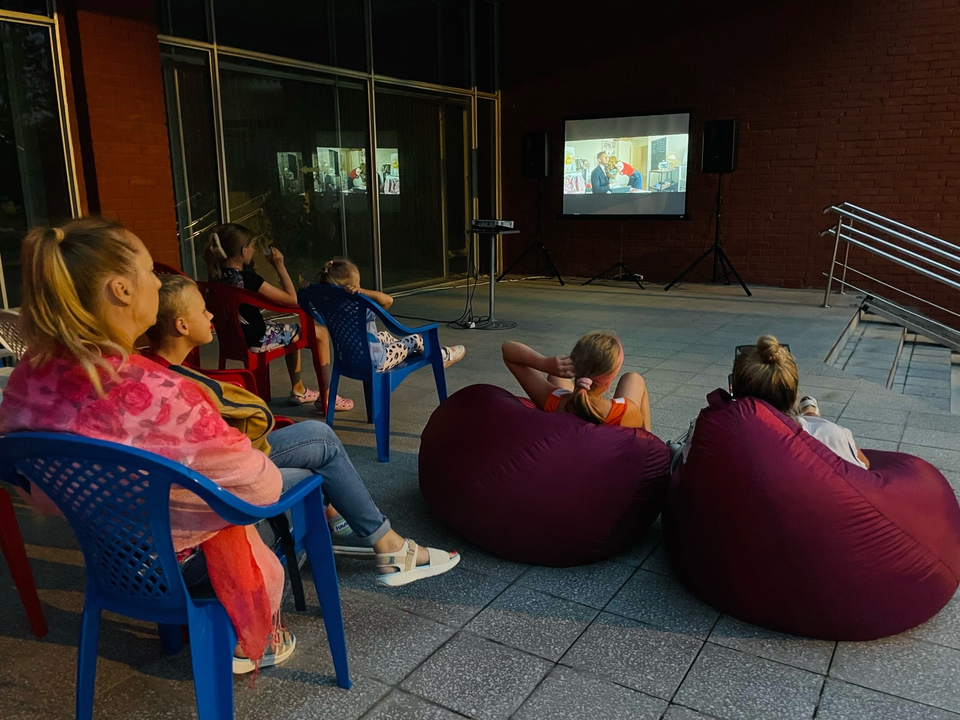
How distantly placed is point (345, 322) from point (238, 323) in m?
0.68

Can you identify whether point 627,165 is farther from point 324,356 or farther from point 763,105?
point 324,356

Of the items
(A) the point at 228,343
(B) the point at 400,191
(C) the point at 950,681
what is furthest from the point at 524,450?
(B) the point at 400,191

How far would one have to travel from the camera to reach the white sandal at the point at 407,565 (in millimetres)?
2018

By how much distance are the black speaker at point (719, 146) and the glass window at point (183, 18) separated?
5308 millimetres

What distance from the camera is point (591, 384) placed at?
2207mm

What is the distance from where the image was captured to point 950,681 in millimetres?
1691

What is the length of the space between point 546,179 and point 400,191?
7.77 feet

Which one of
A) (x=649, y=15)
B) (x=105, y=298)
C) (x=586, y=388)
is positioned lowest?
(x=586, y=388)

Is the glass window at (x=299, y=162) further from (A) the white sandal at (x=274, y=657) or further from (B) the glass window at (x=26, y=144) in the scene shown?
(A) the white sandal at (x=274, y=657)

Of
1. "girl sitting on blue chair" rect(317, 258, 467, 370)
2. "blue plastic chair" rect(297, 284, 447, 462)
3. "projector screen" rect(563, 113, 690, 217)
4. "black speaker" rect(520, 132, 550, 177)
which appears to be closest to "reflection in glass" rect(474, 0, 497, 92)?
"black speaker" rect(520, 132, 550, 177)

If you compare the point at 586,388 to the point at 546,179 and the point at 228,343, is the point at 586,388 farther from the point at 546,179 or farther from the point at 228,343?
the point at 546,179

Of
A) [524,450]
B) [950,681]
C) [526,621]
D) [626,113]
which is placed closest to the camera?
[950,681]

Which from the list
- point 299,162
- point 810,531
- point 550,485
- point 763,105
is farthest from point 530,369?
point 763,105

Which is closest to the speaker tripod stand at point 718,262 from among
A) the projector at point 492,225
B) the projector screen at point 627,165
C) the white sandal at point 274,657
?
the projector screen at point 627,165
